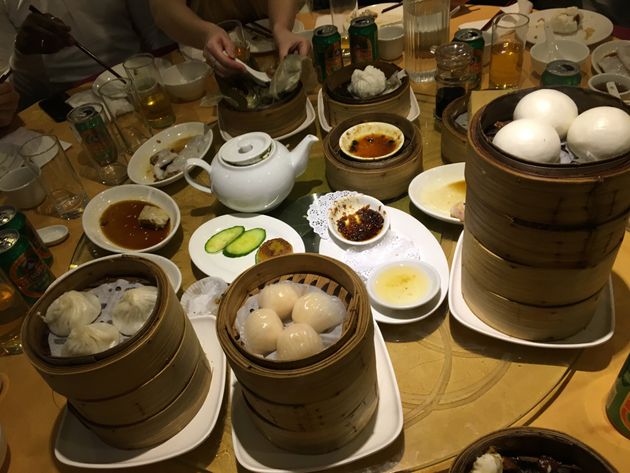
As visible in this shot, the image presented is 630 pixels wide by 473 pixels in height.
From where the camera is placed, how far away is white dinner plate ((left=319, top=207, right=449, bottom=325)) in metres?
1.53

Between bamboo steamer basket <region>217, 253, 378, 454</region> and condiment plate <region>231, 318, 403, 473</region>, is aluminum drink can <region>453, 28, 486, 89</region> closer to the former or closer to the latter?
bamboo steamer basket <region>217, 253, 378, 454</region>

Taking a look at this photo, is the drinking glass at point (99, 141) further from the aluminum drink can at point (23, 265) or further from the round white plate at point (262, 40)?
the round white plate at point (262, 40)

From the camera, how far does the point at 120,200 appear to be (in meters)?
2.21

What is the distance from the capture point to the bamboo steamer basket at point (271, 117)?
2.32m

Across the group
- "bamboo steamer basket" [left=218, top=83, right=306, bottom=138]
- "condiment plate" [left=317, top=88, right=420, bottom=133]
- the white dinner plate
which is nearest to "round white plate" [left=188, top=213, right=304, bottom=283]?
the white dinner plate

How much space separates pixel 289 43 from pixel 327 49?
0.72ft

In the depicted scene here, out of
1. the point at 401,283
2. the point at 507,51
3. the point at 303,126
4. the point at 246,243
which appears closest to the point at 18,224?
the point at 246,243

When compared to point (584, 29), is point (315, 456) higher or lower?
lower

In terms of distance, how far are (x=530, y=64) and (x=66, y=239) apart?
2.37 meters

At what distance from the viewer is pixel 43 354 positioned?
119 centimetres

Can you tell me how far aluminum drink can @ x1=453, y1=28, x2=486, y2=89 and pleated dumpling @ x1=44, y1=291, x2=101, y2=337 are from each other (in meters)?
1.87

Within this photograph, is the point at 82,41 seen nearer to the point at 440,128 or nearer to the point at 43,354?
the point at 440,128

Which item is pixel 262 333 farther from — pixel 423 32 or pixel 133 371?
pixel 423 32

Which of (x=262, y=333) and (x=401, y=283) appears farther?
(x=401, y=283)
